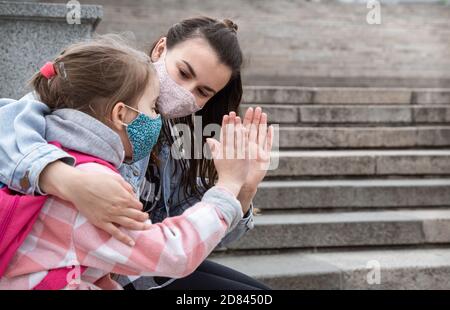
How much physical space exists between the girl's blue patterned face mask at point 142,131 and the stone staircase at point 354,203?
1.60 m

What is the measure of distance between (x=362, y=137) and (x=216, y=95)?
2.59 metres

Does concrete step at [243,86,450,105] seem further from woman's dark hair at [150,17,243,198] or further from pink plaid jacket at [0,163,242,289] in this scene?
pink plaid jacket at [0,163,242,289]

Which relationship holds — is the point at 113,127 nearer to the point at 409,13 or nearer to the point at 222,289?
the point at 222,289

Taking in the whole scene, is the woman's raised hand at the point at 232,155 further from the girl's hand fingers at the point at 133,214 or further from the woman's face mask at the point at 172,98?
the woman's face mask at the point at 172,98

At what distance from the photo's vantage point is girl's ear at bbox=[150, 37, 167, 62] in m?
2.09

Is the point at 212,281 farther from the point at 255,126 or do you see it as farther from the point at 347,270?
the point at 347,270

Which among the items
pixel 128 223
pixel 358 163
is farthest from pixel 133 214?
pixel 358 163

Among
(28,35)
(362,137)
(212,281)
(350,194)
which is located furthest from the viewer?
(362,137)

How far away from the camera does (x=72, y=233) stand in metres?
1.29

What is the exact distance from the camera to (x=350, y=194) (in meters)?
3.75

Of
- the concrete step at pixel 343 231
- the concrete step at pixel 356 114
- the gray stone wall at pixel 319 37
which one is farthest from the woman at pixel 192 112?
the gray stone wall at pixel 319 37

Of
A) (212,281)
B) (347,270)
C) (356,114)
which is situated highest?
(212,281)

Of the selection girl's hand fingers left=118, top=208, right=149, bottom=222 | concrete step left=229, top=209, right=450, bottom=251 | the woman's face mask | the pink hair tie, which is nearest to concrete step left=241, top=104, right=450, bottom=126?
concrete step left=229, top=209, right=450, bottom=251
